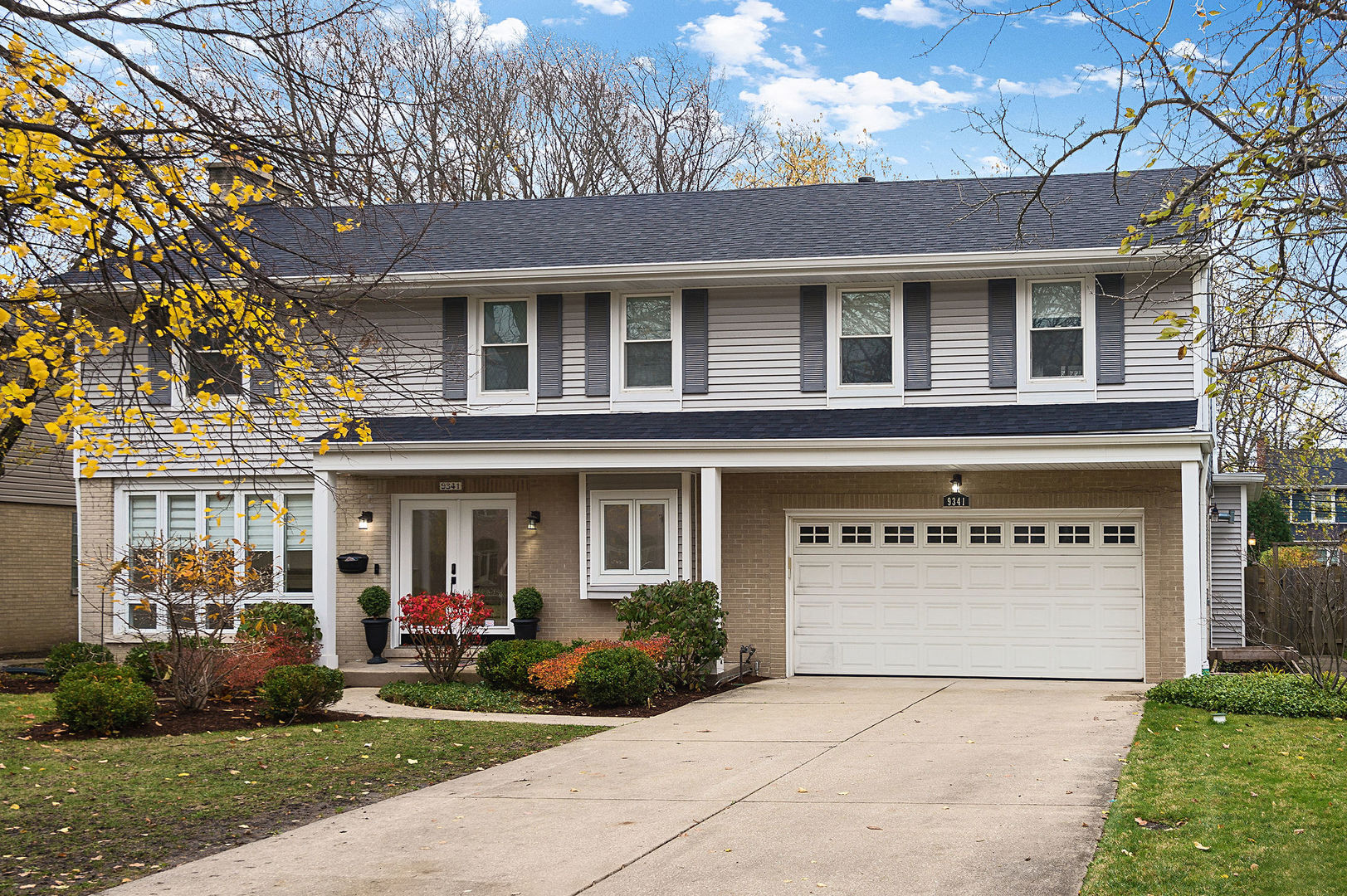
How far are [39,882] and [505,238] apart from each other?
1322 cm

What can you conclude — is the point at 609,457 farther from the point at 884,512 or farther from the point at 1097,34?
the point at 1097,34

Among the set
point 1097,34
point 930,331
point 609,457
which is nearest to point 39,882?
point 1097,34

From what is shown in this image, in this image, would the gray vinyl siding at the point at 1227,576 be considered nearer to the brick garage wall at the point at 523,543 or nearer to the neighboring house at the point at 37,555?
the brick garage wall at the point at 523,543

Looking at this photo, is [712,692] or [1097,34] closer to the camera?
[1097,34]

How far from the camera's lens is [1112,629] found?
15781 mm

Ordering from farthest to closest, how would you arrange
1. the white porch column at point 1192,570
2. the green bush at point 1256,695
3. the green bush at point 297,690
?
the white porch column at point 1192,570 < the green bush at point 297,690 < the green bush at point 1256,695

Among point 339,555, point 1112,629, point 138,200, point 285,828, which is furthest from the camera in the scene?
point 339,555

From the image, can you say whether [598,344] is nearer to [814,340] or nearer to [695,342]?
[695,342]

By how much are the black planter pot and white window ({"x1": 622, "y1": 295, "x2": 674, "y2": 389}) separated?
4.69 meters

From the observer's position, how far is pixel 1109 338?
15805mm

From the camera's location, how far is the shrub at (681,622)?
14352mm

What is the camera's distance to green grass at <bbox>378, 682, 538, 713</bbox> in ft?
43.5

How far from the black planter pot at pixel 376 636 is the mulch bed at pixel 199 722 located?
3.28 meters

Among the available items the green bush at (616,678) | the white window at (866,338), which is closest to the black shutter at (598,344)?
the white window at (866,338)
